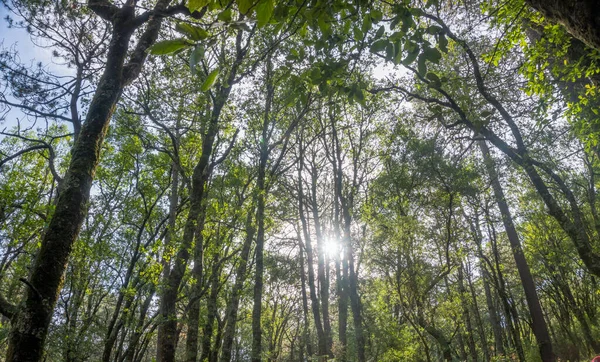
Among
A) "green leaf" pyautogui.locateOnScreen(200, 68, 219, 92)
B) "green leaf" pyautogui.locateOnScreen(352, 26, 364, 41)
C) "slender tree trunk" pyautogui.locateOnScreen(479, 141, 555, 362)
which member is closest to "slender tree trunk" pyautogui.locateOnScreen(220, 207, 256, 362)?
"green leaf" pyautogui.locateOnScreen(352, 26, 364, 41)

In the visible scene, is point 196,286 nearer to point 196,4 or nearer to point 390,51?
point 390,51

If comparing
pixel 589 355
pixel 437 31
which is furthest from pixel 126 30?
pixel 589 355

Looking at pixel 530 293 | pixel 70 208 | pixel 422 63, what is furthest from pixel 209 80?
pixel 530 293

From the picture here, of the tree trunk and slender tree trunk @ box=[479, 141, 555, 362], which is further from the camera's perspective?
slender tree trunk @ box=[479, 141, 555, 362]

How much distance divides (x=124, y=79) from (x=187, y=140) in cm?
842

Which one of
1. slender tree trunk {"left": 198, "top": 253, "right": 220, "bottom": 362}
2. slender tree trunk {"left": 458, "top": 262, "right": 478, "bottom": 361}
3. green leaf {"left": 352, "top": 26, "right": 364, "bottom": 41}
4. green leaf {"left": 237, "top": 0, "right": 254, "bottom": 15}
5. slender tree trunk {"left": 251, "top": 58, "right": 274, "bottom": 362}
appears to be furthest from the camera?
slender tree trunk {"left": 458, "top": 262, "right": 478, "bottom": 361}

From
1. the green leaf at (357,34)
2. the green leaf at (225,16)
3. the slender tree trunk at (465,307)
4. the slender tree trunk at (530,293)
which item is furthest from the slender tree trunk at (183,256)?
the slender tree trunk at (465,307)

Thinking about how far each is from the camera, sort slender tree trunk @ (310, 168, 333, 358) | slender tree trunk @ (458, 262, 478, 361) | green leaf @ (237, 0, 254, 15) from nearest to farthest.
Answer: green leaf @ (237, 0, 254, 15), slender tree trunk @ (458, 262, 478, 361), slender tree trunk @ (310, 168, 333, 358)

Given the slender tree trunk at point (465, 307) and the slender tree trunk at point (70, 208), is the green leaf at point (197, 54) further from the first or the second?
the slender tree trunk at point (465, 307)

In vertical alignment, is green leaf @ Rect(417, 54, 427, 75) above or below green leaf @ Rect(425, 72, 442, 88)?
below

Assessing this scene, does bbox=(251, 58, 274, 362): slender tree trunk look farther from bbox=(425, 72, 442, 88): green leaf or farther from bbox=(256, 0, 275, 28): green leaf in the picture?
bbox=(256, 0, 275, 28): green leaf

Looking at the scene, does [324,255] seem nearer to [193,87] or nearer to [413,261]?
[413,261]

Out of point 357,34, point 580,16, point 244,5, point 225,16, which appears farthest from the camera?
point 357,34

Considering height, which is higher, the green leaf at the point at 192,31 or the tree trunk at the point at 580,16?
the tree trunk at the point at 580,16
